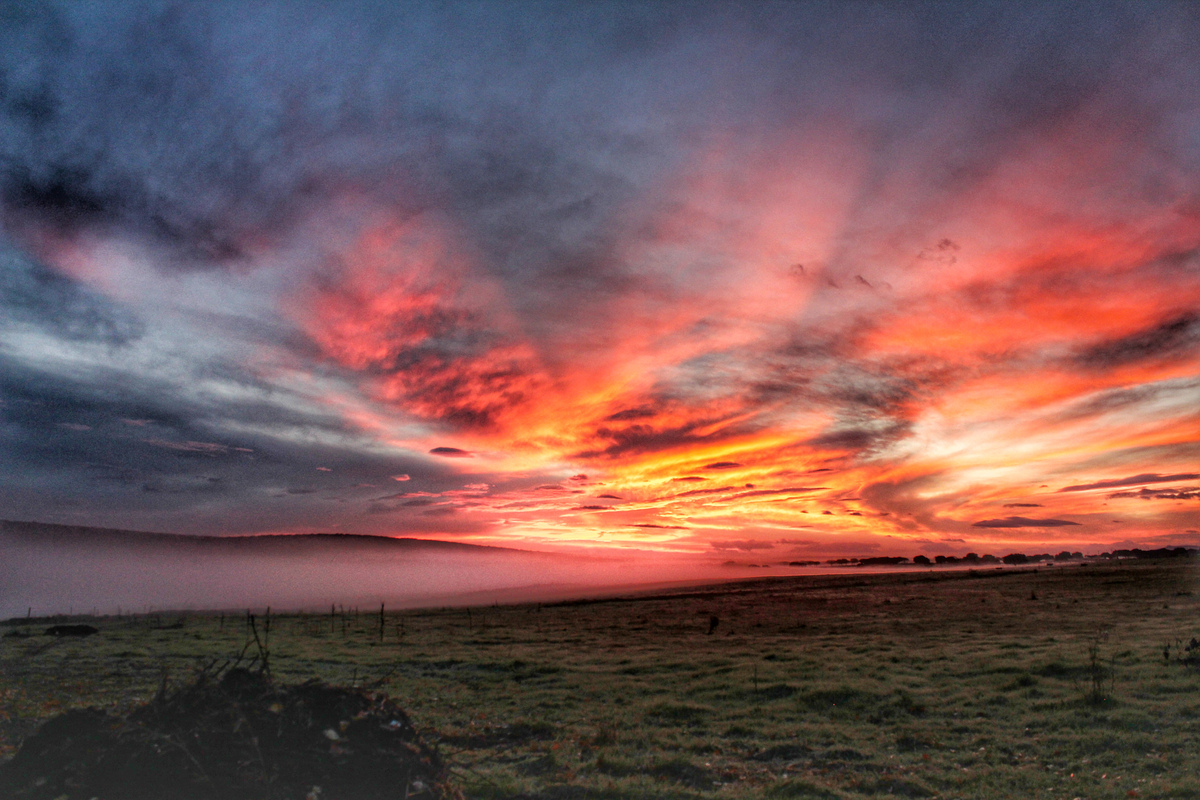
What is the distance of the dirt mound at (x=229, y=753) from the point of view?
10.2m

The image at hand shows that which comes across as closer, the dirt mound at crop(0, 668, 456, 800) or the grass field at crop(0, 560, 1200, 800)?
the dirt mound at crop(0, 668, 456, 800)

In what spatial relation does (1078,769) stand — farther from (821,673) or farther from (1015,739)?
(821,673)

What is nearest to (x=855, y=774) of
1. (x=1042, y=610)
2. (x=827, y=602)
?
(x=1042, y=610)

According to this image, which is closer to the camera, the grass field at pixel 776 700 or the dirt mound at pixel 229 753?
the dirt mound at pixel 229 753

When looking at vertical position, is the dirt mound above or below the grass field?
above

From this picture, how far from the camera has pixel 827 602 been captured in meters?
74.8

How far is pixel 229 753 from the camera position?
421 inches

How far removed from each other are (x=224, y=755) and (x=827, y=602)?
7529cm

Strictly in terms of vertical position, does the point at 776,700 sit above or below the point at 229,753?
below

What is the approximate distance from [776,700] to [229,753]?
738 inches

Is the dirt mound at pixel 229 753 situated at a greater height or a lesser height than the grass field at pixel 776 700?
greater

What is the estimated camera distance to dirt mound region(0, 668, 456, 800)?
1023 centimetres

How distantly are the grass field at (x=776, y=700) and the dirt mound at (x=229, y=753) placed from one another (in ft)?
6.20

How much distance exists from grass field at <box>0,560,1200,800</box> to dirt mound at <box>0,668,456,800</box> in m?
1.89
